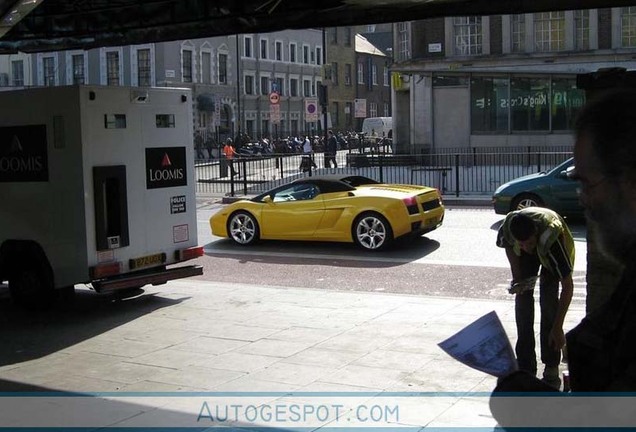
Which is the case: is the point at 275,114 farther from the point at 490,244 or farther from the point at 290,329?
the point at 290,329

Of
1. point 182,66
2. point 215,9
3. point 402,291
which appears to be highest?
point 182,66

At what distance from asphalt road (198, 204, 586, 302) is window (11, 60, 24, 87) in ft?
171

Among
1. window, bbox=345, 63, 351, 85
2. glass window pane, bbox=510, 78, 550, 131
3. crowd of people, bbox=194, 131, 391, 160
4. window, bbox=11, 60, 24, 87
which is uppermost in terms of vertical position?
window, bbox=345, 63, 351, 85

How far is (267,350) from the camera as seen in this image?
24.1 ft

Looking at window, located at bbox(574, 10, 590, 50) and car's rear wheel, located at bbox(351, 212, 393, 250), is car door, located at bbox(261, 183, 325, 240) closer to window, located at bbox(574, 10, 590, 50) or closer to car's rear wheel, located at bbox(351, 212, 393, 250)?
car's rear wheel, located at bbox(351, 212, 393, 250)

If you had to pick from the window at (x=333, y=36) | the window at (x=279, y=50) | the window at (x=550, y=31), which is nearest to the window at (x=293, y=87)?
the window at (x=279, y=50)

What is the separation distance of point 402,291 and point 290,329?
106 inches

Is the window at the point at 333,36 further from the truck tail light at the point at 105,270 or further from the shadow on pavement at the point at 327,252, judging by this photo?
the truck tail light at the point at 105,270

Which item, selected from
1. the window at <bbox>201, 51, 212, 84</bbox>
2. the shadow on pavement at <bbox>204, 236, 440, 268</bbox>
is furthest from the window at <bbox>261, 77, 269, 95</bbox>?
the shadow on pavement at <bbox>204, 236, 440, 268</bbox>

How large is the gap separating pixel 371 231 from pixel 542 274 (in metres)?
7.51

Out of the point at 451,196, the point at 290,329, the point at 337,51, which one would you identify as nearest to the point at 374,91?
the point at 337,51

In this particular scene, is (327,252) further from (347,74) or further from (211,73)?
(347,74)

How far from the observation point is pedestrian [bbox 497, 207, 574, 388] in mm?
5812

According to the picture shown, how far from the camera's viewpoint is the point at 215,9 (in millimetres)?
10125
